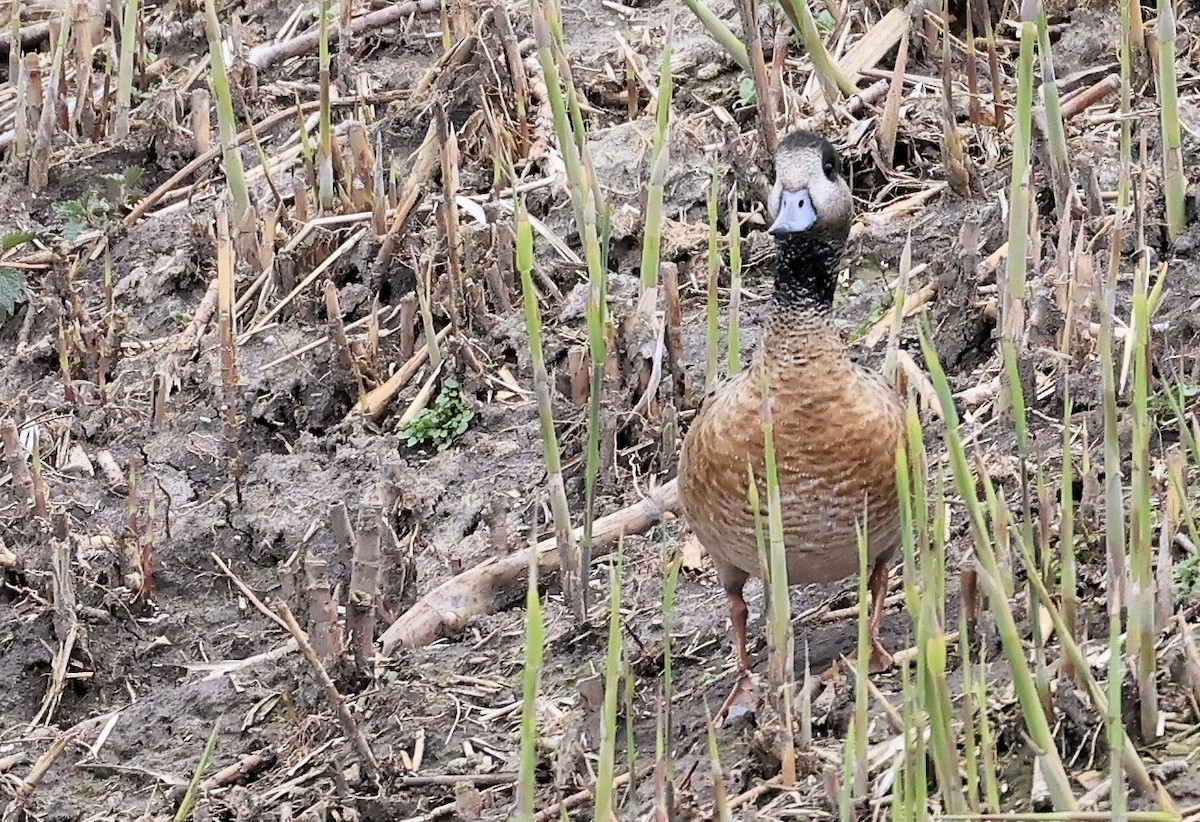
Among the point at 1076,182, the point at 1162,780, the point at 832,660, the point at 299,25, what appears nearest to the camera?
the point at 1162,780

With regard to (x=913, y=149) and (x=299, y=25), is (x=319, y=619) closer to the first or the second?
(x=913, y=149)

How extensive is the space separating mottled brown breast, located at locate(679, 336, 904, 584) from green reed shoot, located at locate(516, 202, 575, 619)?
279 millimetres

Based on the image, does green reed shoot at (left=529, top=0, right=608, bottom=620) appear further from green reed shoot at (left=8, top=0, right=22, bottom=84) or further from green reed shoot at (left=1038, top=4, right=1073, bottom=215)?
green reed shoot at (left=8, top=0, right=22, bottom=84)

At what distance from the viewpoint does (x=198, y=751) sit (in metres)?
3.88

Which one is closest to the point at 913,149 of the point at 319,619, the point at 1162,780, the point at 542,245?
the point at 542,245

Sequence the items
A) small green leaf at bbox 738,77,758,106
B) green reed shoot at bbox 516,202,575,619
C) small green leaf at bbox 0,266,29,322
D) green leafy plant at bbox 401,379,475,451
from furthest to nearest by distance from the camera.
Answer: small green leaf at bbox 738,77,758,106 < small green leaf at bbox 0,266,29,322 < green leafy plant at bbox 401,379,475,451 < green reed shoot at bbox 516,202,575,619

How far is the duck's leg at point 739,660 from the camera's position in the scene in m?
3.42

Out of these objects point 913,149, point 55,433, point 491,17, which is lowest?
point 55,433

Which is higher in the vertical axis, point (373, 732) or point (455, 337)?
point (455, 337)

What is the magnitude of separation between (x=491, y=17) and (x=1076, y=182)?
1923 millimetres

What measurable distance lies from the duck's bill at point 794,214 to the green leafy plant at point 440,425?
4.80 ft

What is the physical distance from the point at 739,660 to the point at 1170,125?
167 centimetres

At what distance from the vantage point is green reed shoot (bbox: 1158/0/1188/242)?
3.95 m

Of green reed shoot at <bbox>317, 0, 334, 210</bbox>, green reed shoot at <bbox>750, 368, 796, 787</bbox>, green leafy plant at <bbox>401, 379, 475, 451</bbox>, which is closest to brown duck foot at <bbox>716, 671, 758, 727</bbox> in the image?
green reed shoot at <bbox>750, 368, 796, 787</bbox>
